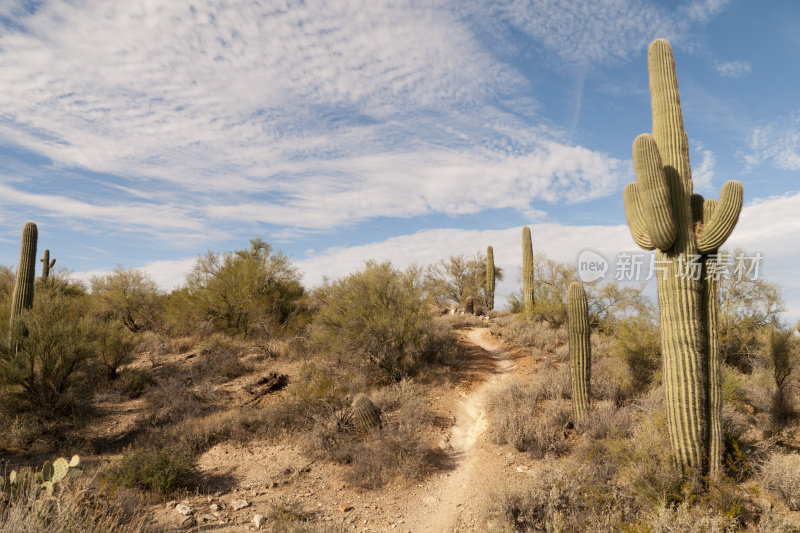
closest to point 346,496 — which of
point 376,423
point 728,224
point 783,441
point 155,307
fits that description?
point 376,423

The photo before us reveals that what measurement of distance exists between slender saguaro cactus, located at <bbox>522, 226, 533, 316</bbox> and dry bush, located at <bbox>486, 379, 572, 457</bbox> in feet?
31.5

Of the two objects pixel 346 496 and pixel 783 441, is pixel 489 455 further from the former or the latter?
pixel 783 441

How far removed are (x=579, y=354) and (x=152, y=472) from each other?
8.21m

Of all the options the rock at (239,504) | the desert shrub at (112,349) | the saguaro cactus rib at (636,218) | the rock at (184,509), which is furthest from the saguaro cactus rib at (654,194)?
the desert shrub at (112,349)

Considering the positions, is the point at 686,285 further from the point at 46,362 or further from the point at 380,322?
the point at 46,362

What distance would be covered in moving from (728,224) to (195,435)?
1045cm

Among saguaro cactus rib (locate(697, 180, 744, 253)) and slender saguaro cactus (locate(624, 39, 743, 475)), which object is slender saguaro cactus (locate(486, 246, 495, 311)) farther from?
saguaro cactus rib (locate(697, 180, 744, 253))

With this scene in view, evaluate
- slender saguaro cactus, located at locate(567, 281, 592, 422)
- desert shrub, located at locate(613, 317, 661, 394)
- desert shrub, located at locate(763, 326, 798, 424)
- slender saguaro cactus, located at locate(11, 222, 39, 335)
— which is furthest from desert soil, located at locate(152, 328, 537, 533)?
slender saguaro cactus, located at locate(11, 222, 39, 335)

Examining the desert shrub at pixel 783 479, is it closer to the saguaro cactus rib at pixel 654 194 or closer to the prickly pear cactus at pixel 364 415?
the saguaro cactus rib at pixel 654 194

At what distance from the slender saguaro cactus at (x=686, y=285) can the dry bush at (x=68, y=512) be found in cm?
741

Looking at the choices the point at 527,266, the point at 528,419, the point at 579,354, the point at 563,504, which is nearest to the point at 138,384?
the point at 528,419

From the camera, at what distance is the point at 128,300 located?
2031cm

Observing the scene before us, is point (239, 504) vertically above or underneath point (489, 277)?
underneath

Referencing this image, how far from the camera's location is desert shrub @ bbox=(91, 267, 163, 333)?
1991 cm
